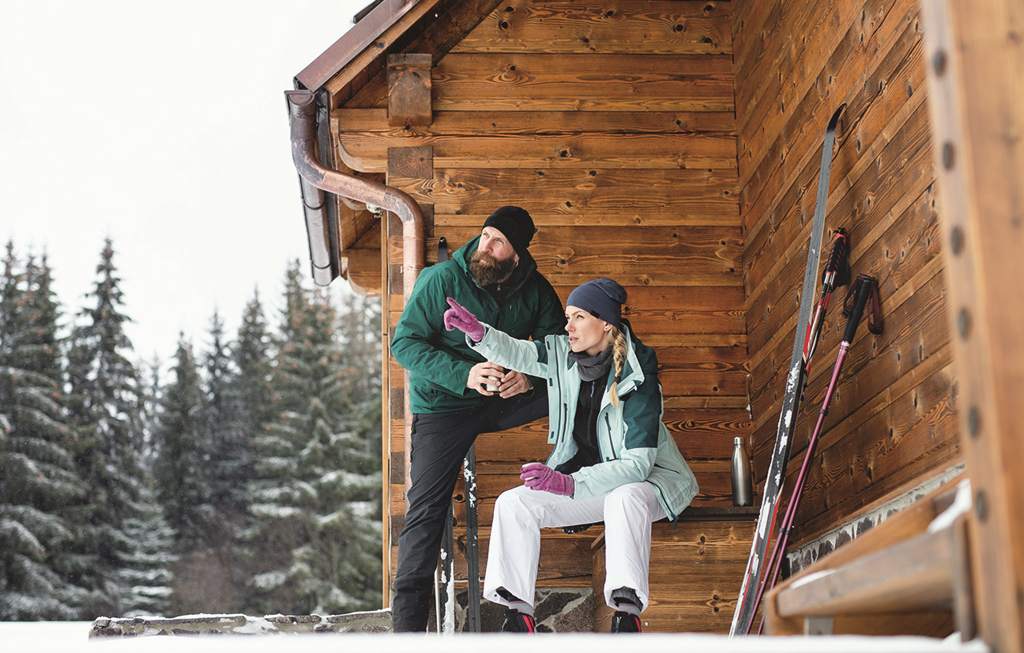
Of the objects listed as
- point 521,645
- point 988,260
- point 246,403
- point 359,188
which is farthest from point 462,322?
point 246,403

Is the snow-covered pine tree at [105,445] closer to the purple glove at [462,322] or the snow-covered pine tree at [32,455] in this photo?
the snow-covered pine tree at [32,455]

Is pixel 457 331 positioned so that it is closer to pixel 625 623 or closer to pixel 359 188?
pixel 359 188

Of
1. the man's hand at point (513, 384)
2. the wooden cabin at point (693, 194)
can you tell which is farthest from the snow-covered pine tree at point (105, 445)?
the man's hand at point (513, 384)

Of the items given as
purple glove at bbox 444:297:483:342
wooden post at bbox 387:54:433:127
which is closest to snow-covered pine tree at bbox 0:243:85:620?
wooden post at bbox 387:54:433:127

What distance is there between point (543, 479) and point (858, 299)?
1.25 metres

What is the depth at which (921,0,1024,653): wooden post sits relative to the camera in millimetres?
1034

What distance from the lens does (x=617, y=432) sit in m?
3.46

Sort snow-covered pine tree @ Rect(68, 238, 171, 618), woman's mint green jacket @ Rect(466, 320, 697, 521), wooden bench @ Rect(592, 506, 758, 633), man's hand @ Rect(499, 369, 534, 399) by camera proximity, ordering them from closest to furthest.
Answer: woman's mint green jacket @ Rect(466, 320, 697, 521), wooden bench @ Rect(592, 506, 758, 633), man's hand @ Rect(499, 369, 534, 399), snow-covered pine tree @ Rect(68, 238, 171, 618)

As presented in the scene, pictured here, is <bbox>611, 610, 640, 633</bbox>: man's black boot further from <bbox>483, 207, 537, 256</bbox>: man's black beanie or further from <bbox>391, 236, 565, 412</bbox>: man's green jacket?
<bbox>483, 207, 537, 256</bbox>: man's black beanie

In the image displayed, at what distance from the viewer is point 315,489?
19.2 m

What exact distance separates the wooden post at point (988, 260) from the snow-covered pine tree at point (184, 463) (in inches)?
775

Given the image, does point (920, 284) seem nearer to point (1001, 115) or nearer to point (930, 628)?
point (930, 628)

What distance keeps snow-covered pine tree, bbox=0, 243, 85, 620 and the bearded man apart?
604 inches

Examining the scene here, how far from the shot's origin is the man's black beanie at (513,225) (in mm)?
4133
